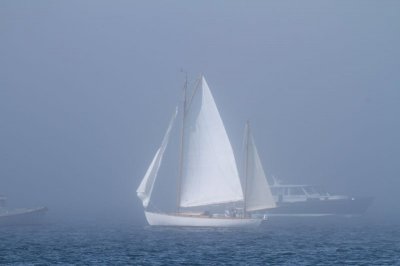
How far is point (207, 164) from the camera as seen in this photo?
11450 cm

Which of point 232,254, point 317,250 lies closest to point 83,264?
point 232,254

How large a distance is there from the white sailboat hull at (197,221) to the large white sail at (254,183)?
5.44 m

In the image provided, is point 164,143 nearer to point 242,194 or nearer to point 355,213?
point 242,194

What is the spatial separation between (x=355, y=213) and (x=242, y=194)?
290ft

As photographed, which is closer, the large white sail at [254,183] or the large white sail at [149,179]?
the large white sail at [149,179]

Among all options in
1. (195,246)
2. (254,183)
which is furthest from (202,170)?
(195,246)

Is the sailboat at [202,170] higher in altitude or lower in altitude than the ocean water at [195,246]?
higher

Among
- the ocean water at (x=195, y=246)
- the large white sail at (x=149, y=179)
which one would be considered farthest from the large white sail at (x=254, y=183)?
the large white sail at (x=149, y=179)

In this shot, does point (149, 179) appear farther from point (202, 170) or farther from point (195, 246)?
point (195, 246)

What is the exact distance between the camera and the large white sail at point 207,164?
114 m

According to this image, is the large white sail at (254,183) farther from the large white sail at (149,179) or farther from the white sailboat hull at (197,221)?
the large white sail at (149,179)

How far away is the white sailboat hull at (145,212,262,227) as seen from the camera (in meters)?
113

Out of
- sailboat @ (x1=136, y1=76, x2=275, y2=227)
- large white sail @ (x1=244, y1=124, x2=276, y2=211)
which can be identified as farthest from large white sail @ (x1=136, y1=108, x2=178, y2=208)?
large white sail @ (x1=244, y1=124, x2=276, y2=211)

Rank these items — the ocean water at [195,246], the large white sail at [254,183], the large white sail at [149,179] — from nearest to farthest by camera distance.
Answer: the ocean water at [195,246]
the large white sail at [149,179]
the large white sail at [254,183]
